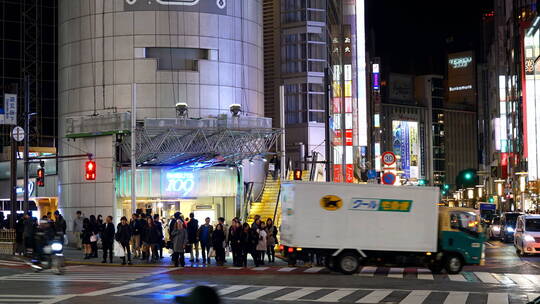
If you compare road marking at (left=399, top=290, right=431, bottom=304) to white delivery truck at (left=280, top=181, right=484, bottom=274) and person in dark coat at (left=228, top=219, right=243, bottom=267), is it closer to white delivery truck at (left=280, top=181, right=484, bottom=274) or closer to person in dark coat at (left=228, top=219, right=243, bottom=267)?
white delivery truck at (left=280, top=181, right=484, bottom=274)

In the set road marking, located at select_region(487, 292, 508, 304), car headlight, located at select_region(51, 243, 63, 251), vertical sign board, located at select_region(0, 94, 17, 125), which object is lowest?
road marking, located at select_region(487, 292, 508, 304)

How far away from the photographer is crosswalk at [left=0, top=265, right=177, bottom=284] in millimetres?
25406

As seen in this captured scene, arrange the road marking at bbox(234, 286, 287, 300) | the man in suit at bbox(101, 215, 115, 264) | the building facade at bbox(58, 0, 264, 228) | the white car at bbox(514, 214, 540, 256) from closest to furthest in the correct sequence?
1. the road marking at bbox(234, 286, 287, 300)
2. the man in suit at bbox(101, 215, 115, 264)
3. the white car at bbox(514, 214, 540, 256)
4. the building facade at bbox(58, 0, 264, 228)

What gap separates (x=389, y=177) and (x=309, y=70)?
70.7 ft

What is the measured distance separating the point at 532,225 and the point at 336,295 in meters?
20.6

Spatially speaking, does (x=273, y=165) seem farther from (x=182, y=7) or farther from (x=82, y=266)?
(x=82, y=266)

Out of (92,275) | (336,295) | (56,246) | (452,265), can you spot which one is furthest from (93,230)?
(336,295)

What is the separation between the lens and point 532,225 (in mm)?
38812

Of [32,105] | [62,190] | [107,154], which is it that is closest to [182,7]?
[107,154]

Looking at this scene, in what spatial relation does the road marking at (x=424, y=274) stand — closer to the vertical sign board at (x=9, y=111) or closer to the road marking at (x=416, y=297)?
the road marking at (x=416, y=297)

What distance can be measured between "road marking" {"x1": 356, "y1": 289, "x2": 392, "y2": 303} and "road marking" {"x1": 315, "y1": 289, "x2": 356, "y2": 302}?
57 cm

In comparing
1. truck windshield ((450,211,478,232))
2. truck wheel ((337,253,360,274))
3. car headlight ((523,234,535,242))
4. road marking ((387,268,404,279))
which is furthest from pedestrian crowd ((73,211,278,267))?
car headlight ((523,234,535,242))

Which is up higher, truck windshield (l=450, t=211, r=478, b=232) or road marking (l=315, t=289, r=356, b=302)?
truck windshield (l=450, t=211, r=478, b=232)

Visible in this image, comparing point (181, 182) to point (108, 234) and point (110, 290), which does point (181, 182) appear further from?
point (110, 290)
